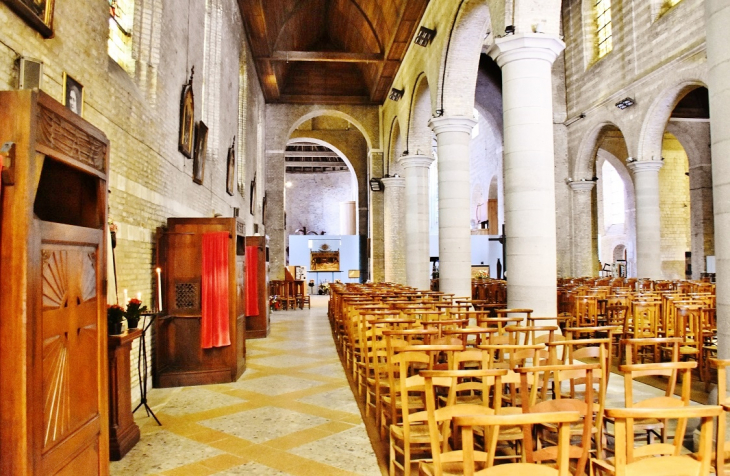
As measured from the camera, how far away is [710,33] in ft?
11.8

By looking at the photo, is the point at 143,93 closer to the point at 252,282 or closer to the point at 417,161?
the point at 252,282

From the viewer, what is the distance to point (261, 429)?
4.14 metres

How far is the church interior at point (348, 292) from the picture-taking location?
2.14 meters

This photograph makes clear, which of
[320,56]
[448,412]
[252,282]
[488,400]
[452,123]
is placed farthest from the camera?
[320,56]

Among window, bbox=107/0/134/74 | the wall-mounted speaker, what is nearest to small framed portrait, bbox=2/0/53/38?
the wall-mounted speaker

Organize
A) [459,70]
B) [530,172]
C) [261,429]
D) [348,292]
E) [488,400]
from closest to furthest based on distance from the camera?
[488,400] → [261,429] → [530,172] → [348,292] → [459,70]

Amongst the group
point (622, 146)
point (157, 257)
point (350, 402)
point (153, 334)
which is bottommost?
point (350, 402)

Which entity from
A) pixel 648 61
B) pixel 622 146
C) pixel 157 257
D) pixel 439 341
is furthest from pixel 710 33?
pixel 622 146

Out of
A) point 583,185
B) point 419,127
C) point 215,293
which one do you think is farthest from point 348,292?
point 583,185

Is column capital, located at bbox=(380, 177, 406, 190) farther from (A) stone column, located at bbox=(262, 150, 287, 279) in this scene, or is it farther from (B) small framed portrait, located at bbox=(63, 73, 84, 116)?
(B) small framed portrait, located at bbox=(63, 73, 84, 116)

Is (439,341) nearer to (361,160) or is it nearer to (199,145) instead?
(199,145)

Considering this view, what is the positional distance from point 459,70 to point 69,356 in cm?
1011

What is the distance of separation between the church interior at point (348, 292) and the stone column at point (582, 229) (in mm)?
92

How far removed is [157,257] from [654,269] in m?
12.7
